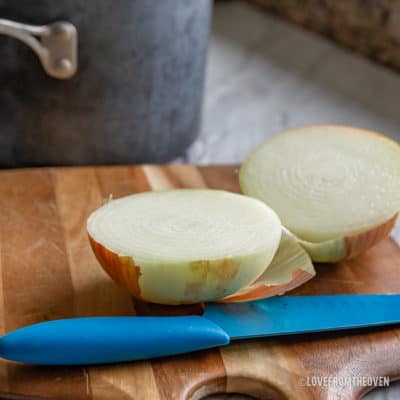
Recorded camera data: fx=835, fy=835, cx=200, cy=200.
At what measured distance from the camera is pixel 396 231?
1049 millimetres

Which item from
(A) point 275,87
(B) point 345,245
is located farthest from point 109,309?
(A) point 275,87

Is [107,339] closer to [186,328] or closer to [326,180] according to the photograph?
[186,328]

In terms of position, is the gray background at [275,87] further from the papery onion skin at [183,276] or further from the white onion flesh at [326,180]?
the papery onion skin at [183,276]

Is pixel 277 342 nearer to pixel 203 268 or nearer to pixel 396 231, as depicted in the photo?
pixel 203 268

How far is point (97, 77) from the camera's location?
100 centimetres

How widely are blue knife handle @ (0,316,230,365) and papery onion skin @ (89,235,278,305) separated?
3cm

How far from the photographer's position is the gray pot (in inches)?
37.2

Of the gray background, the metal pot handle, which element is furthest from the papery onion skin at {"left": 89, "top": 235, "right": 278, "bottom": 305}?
the gray background

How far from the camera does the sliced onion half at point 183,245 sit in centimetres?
73

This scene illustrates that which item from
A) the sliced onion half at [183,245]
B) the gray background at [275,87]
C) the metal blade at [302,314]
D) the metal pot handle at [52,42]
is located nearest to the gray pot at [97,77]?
the metal pot handle at [52,42]

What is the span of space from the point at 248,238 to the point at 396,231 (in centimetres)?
35

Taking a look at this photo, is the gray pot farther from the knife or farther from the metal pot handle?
the knife

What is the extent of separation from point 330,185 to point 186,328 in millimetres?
256

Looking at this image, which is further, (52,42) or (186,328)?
(52,42)
